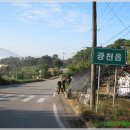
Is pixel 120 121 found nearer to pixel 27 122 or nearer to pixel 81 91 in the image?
pixel 27 122

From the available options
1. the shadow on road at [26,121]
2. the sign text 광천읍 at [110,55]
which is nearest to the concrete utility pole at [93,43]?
the sign text 광천읍 at [110,55]

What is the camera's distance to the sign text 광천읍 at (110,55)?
17.1 metres

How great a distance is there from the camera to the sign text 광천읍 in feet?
56.1

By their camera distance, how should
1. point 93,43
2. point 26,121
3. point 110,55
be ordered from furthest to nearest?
point 93,43, point 110,55, point 26,121

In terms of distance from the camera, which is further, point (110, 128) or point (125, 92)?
point (125, 92)

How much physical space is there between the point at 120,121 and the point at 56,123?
8.09ft

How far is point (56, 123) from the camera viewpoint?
49.0 ft

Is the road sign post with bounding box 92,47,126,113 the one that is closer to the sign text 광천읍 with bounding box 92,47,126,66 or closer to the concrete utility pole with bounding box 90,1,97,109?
the sign text 광천읍 with bounding box 92,47,126,66

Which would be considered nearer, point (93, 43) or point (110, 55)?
point (110, 55)

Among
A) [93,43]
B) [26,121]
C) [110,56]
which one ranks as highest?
[93,43]

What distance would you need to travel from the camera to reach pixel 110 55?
17188mm

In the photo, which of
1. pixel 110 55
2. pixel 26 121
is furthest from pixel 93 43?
pixel 26 121

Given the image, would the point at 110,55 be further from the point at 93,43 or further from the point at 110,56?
the point at 93,43

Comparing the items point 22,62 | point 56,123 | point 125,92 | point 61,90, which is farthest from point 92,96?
point 22,62
